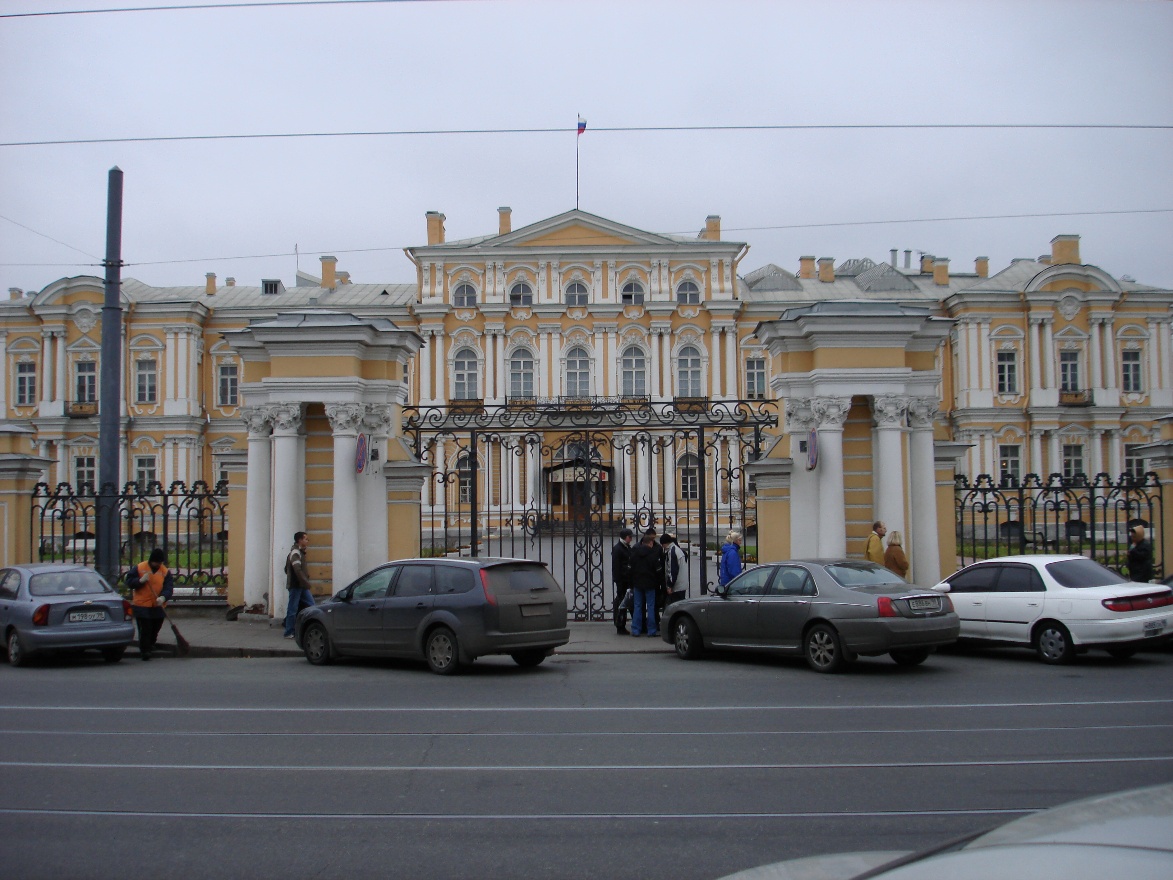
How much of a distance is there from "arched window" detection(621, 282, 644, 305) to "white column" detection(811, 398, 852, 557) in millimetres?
40368

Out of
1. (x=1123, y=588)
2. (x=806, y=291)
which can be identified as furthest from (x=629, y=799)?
(x=806, y=291)

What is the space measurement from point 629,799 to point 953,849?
4719 mm

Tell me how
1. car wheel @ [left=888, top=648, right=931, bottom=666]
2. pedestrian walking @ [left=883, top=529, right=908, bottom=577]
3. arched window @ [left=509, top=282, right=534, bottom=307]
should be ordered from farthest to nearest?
arched window @ [left=509, top=282, right=534, bottom=307]
pedestrian walking @ [left=883, top=529, right=908, bottom=577]
car wheel @ [left=888, top=648, right=931, bottom=666]

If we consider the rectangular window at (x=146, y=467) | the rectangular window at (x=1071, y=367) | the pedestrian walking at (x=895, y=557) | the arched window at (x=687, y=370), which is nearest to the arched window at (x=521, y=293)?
the arched window at (x=687, y=370)

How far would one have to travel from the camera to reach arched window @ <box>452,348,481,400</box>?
186 ft

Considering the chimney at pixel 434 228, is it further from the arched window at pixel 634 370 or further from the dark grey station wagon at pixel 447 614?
the dark grey station wagon at pixel 447 614

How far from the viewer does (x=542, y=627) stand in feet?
44.3

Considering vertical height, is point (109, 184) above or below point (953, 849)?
above

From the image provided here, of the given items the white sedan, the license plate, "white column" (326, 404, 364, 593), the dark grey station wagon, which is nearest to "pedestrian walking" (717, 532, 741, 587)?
the white sedan

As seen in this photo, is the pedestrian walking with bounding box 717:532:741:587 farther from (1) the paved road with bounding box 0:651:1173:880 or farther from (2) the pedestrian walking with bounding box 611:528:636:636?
(1) the paved road with bounding box 0:651:1173:880

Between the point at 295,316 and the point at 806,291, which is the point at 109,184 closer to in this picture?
the point at 295,316

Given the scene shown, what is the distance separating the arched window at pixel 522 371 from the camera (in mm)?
56656

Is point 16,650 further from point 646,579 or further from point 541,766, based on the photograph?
point 541,766

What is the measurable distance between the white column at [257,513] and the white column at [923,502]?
421 inches
